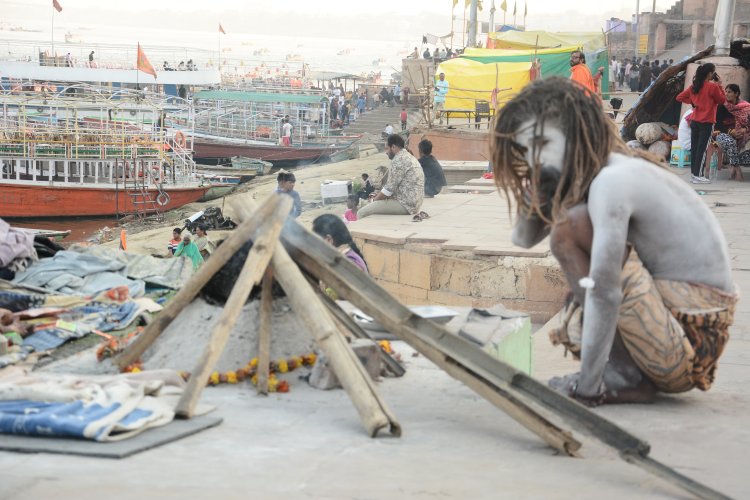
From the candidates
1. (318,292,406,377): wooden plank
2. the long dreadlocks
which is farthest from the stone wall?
the long dreadlocks

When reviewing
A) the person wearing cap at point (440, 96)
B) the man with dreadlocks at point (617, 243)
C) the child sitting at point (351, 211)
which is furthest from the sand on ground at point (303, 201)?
the man with dreadlocks at point (617, 243)

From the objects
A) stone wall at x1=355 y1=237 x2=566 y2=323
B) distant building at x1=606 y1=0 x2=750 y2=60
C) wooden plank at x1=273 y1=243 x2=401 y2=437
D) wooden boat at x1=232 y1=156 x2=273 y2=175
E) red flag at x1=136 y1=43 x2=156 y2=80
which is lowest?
wooden boat at x1=232 y1=156 x2=273 y2=175

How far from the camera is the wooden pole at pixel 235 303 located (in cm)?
365

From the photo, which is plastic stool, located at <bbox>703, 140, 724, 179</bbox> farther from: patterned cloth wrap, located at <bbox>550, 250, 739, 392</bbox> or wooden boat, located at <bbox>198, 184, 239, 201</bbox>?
wooden boat, located at <bbox>198, 184, 239, 201</bbox>

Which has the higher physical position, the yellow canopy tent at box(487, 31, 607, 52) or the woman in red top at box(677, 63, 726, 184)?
the yellow canopy tent at box(487, 31, 607, 52)

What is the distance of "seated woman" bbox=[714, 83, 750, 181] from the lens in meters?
12.0

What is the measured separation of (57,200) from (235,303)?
24.5 m

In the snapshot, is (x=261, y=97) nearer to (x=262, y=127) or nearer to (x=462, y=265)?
(x=262, y=127)

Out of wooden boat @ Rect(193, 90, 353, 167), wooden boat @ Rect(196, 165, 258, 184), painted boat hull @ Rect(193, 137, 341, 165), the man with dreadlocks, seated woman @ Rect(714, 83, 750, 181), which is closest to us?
the man with dreadlocks

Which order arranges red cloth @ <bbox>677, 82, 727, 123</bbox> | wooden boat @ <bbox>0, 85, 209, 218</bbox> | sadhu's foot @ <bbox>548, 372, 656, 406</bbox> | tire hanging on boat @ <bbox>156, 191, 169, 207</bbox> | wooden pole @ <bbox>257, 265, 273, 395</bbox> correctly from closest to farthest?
sadhu's foot @ <bbox>548, 372, 656, 406</bbox> → wooden pole @ <bbox>257, 265, 273, 395</bbox> → red cloth @ <bbox>677, 82, 727, 123</bbox> → wooden boat @ <bbox>0, 85, 209, 218</bbox> → tire hanging on boat @ <bbox>156, 191, 169, 207</bbox>

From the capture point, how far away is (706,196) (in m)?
11.2

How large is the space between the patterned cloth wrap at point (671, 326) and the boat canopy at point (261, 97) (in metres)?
34.8

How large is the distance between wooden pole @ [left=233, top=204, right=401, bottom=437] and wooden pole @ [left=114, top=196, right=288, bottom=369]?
0.15m

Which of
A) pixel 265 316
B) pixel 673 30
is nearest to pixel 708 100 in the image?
pixel 265 316
